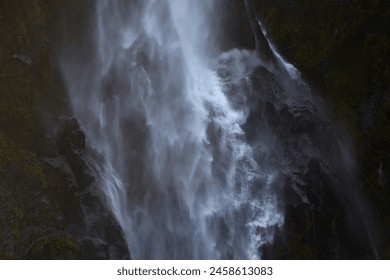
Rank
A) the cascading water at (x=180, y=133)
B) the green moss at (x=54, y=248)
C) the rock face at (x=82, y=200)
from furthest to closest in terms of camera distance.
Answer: the cascading water at (x=180, y=133)
the rock face at (x=82, y=200)
the green moss at (x=54, y=248)

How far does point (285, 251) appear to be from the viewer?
19016mm

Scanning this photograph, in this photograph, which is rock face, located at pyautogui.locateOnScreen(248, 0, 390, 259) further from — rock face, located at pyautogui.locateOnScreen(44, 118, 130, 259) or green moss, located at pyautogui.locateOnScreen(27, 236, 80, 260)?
green moss, located at pyautogui.locateOnScreen(27, 236, 80, 260)

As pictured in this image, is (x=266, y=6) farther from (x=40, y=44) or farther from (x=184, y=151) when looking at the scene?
(x=40, y=44)

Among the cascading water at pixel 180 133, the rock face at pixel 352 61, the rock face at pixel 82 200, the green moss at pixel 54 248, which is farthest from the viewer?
the rock face at pixel 352 61

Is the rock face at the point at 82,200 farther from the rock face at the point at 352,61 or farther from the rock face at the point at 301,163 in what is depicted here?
the rock face at the point at 352,61

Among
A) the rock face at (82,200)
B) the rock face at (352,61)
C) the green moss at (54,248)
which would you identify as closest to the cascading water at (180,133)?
the rock face at (82,200)

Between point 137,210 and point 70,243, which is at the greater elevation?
point 137,210

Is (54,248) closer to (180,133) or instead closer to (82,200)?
(82,200)

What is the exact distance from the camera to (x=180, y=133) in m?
19.7

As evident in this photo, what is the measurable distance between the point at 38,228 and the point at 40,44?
6.25m

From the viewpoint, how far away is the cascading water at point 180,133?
18.3m

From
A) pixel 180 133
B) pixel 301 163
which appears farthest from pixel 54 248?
pixel 301 163

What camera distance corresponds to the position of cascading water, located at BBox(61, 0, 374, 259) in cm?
1834

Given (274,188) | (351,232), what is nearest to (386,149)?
(351,232)
